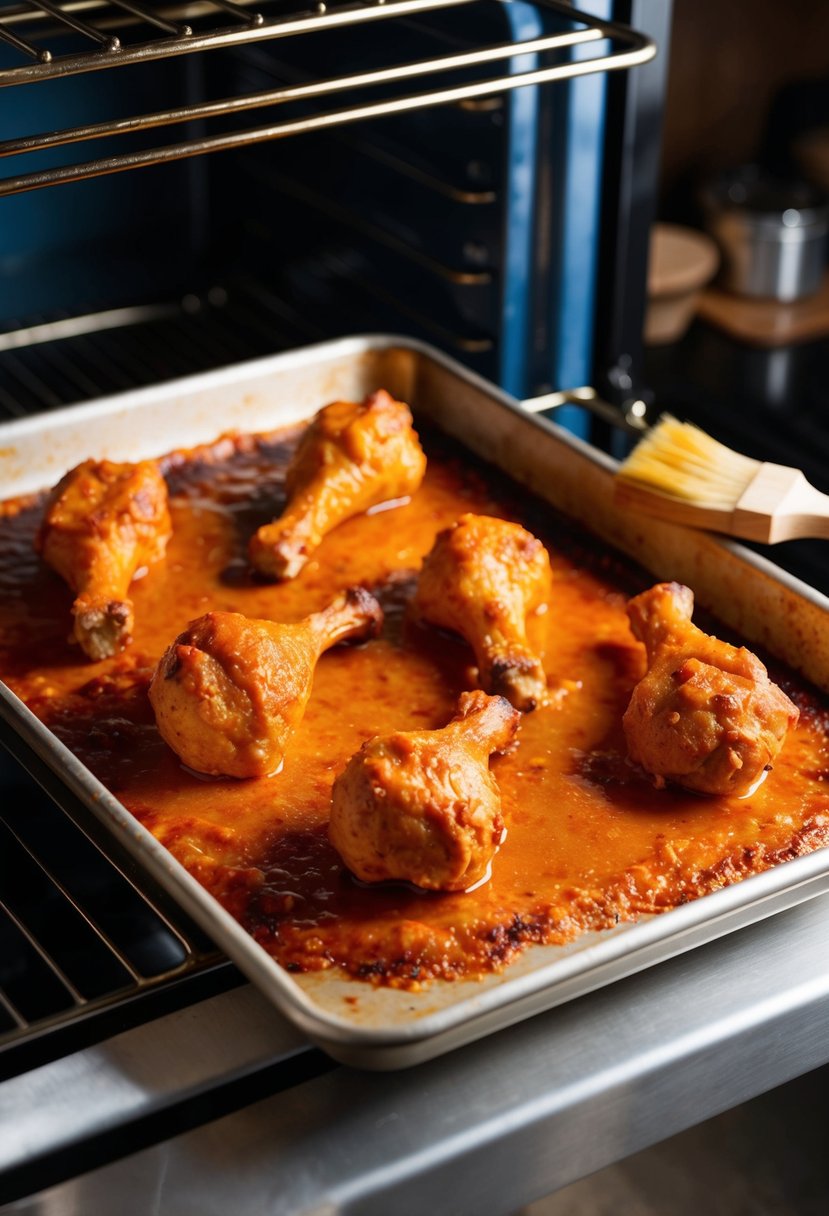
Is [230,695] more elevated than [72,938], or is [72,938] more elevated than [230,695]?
[230,695]

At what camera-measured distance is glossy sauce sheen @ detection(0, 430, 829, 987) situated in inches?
48.2

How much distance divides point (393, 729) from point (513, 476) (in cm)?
55

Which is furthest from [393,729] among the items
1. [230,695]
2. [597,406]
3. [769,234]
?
[769,234]

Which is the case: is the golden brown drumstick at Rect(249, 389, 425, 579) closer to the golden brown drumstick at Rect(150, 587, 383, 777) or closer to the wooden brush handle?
the golden brown drumstick at Rect(150, 587, 383, 777)

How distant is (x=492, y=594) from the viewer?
154cm

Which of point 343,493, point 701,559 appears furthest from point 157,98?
point 701,559

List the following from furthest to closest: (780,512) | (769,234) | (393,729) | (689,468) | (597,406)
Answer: (769,234)
(597,406)
(689,468)
(780,512)
(393,729)

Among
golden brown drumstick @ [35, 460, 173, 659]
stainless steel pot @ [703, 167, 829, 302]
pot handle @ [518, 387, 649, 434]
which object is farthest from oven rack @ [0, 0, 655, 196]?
stainless steel pot @ [703, 167, 829, 302]

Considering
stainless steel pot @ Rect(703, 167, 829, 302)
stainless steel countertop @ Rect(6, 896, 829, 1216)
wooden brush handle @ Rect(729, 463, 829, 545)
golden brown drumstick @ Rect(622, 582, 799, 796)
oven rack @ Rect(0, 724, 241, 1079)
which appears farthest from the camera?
stainless steel pot @ Rect(703, 167, 829, 302)

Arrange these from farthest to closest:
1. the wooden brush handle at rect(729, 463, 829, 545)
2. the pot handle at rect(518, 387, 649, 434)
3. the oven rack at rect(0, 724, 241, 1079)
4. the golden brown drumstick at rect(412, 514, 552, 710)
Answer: the pot handle at rect(518, 387, 649, 434)
the wooden brush handle at rect(729, 463, 829, 545)
the golden brown drumstick at rect(412, 514, 552, 710)
the oven rack at rect(0, 724, 241, 1079)

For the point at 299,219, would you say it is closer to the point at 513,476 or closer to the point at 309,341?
the point at 309,341

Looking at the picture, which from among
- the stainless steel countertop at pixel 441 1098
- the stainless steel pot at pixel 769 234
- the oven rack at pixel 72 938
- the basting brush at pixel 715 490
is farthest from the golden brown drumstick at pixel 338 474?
the stainless steel pot at pixel 769 234

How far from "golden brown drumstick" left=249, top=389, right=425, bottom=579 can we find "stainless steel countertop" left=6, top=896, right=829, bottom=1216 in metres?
0.64

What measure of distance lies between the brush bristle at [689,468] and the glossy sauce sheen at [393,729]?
0.11 meters
